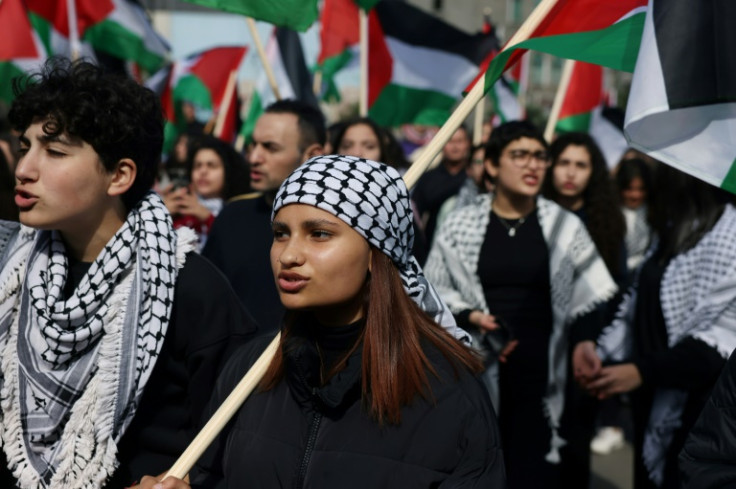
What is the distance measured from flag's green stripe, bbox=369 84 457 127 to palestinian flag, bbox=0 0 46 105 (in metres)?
2.26

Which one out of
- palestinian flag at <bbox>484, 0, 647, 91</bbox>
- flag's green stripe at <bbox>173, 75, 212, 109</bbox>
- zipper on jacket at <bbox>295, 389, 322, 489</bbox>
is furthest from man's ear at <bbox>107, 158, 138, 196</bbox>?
flag's green stripe at <bbox>173, 75, 212, 109</bbox>

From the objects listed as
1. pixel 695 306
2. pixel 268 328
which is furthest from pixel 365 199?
pixel 695 306

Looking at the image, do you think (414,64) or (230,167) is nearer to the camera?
(230,167)

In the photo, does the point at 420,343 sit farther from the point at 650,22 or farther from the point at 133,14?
the point at 133,14

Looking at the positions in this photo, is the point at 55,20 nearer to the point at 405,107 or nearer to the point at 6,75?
the point at 6,75

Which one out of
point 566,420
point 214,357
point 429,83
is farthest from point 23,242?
point 429,83

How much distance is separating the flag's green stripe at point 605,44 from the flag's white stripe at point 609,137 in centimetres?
652

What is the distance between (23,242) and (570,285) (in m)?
2.76

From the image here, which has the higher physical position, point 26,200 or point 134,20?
point 134,20

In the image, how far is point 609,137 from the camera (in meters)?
9.60

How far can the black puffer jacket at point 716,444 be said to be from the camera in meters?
2.11

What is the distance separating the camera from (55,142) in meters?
2.68

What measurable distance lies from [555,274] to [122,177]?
2.52 m

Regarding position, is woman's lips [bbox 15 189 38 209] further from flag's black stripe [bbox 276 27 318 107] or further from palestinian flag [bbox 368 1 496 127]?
flag's black stripe [bbox 276 27 318 107]
